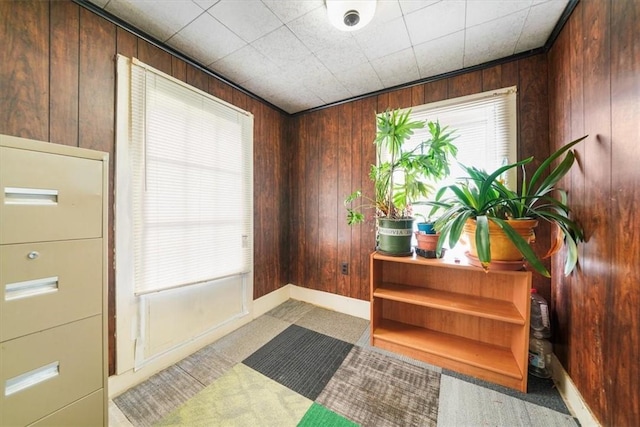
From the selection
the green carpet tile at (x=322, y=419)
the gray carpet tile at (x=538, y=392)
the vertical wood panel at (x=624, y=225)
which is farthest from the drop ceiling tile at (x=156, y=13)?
the gray carpet tile at (x=538, y=392)

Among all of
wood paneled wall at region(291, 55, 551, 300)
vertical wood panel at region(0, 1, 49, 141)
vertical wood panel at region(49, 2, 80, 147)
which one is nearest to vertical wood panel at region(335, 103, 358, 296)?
wood paneled wall at region(291, 55, 551, 300)

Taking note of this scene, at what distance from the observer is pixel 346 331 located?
7.04 ft

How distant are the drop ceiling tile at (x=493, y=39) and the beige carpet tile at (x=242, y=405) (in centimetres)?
266

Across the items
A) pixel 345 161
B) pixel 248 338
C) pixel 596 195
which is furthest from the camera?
pixel 345 161

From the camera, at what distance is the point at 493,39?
62.9 inches

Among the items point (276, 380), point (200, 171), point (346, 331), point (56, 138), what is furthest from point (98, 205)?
point (346, 331)

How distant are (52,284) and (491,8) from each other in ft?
8.75

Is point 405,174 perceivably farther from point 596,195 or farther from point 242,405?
point 242,405

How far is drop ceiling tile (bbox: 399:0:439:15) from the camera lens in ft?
4.30

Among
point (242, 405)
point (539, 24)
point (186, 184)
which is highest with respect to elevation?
point (539, 24)

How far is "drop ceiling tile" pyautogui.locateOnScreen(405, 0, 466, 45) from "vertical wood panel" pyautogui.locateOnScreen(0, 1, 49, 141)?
6.76 feet

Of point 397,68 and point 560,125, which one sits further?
point 397,68

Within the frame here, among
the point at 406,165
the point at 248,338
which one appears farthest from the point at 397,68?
the point at 248,338

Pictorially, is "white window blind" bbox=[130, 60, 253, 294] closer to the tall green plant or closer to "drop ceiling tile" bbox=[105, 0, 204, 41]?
"drop ceiling tile" bbox=[105, 0, 204, 41]
